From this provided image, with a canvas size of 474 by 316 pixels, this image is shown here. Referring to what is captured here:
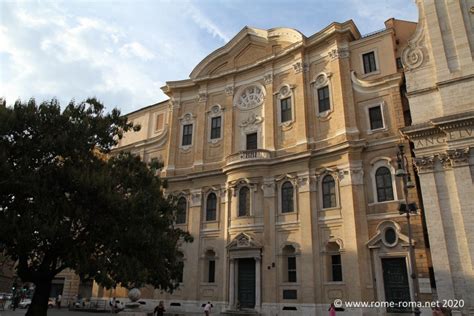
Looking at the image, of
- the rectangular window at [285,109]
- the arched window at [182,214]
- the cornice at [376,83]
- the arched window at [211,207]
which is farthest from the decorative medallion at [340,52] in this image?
the arched window at [182,214]

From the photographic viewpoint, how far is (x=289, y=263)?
24.4 m

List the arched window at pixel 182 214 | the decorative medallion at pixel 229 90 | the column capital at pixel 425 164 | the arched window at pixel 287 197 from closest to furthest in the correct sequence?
the column capital at pixel 425 164 < the arched window at pixel 287 197 < the arched window at pixel 182 214 < the decorative medallion at pixel 229 90

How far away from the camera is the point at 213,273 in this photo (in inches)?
1070

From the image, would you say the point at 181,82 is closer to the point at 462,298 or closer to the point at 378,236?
the point at 378,236

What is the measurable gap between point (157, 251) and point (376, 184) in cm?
1292

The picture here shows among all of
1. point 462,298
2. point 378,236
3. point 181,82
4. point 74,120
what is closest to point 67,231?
point 74,120

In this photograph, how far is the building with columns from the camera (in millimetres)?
17984

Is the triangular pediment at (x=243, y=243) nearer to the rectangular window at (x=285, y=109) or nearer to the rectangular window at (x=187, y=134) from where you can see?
the rectangular window at (x=285, y=109)

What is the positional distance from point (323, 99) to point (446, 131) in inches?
343

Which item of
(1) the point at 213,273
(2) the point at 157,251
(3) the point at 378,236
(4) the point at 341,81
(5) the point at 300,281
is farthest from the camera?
(1) the point at 213,273

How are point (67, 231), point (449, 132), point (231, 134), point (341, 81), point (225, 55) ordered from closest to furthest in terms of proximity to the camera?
point (67, 231), point (449, 132), point (341, 81), point (231, 134), point (225, 55)

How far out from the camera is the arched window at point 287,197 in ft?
82.3

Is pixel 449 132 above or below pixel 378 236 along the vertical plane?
above

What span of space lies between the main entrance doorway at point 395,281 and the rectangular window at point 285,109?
11472 millimetres
